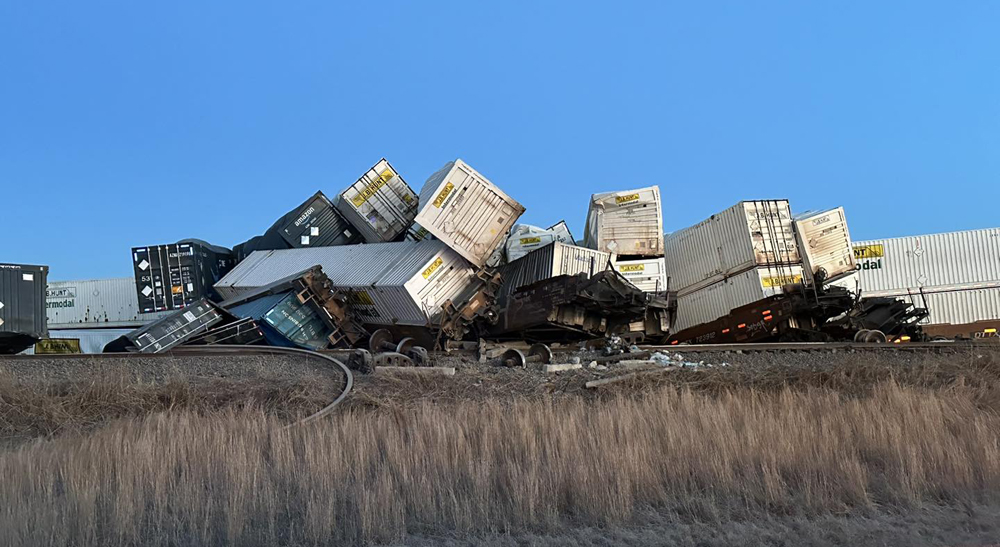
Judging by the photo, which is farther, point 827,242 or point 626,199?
point 626,199

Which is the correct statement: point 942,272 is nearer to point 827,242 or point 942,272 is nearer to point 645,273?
point 827,242

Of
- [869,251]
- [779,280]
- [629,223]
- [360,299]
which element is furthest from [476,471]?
[869,251]

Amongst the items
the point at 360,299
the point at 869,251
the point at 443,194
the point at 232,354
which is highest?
the point at 443,194

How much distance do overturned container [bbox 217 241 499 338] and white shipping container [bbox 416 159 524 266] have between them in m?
0.50

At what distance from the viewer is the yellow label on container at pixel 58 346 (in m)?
26.7

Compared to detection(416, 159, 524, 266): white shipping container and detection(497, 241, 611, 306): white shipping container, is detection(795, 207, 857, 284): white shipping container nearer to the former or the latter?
detection(497, 241, 611, 306): white shipping container

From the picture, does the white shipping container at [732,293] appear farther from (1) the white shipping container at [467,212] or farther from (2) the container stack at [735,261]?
(1) the white shipping container at [467,212]

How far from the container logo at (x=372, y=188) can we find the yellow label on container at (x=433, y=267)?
8.44 meters

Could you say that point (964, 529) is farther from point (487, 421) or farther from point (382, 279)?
point (382, 279)

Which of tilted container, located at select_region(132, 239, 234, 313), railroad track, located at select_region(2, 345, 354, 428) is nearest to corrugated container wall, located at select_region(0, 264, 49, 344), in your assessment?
railroad track, located at select_region(2, 345, 354, 428)

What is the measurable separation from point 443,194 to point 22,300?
10323 millimetres

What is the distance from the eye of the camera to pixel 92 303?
33.1 metres

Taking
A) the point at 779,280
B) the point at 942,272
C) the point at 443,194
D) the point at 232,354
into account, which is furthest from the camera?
the point at 942,272

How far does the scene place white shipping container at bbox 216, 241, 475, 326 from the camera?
1827cm
